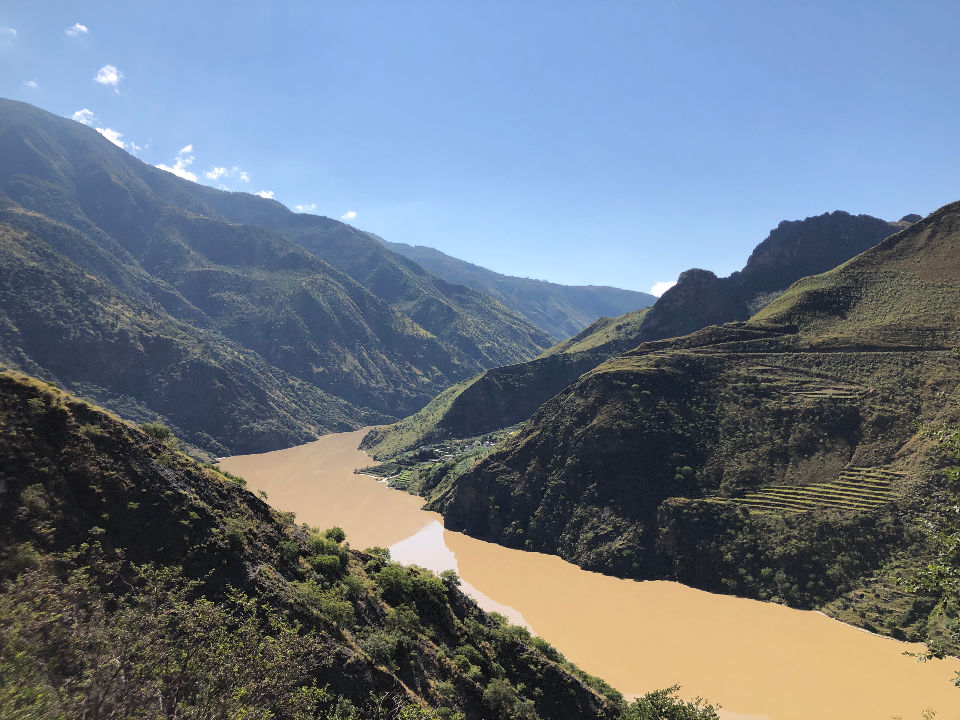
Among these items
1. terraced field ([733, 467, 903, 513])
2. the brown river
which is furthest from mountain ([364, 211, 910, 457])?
terraced field ([733, 467, 903, 513])

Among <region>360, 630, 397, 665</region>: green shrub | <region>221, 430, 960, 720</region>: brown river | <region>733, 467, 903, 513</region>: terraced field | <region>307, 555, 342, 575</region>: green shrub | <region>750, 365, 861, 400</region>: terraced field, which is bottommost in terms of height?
<region>221, 430, 960, 720</region>: brown river

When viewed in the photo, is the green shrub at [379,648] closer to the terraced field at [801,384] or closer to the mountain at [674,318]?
the terraced field at [801,384]

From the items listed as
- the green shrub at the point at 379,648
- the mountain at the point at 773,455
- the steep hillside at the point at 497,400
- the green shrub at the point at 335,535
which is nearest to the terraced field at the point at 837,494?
the mountain at the point at 773,455

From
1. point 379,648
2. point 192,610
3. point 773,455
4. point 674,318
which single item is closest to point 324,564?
point 379,648

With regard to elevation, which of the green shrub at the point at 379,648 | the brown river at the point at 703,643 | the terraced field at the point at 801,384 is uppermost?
the terraced field at the point at 801,384

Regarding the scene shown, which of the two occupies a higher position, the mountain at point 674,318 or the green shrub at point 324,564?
the mountain at point 674,318

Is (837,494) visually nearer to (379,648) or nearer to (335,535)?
(335,535)

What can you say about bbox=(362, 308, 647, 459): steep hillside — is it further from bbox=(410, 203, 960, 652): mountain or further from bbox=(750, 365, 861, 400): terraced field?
bbox=(750, 365, 861, 400): terraced field
